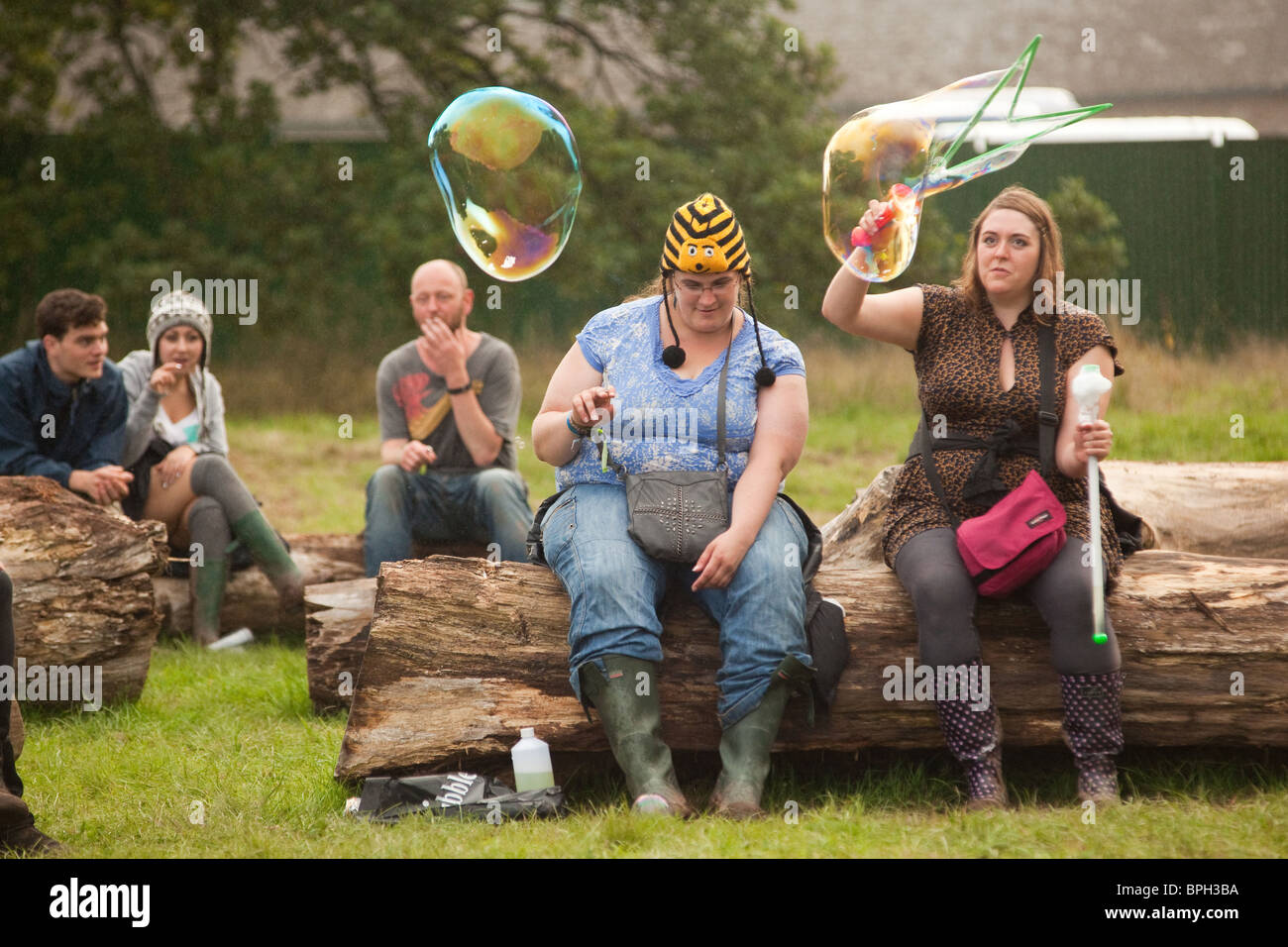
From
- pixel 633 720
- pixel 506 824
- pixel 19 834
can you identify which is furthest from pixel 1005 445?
pixel 19 834

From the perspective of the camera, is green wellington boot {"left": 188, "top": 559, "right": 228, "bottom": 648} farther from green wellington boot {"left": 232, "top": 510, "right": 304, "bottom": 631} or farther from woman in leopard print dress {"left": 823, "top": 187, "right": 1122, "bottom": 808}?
woman in leopard print dress {"left": 823, "top": 187, "right": 1122, "bottom": 808}

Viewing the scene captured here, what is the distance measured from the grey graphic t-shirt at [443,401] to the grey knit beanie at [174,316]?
39.7 inches

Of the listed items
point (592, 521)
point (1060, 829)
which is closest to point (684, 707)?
point (592, 521)

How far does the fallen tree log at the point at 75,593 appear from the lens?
507 centimetres

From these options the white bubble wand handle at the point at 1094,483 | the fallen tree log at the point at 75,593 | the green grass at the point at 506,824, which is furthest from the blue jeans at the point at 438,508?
the white bubble wand handle at the point at 1094,483

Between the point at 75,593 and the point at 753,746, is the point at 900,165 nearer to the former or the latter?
the point at 753,746

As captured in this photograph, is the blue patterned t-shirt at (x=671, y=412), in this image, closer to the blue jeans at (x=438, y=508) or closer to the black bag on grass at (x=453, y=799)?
the black bag on grass at (x=453, y=799)

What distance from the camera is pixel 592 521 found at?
405 centimetres

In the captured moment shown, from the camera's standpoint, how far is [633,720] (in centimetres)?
379

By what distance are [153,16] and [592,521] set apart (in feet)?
35.4

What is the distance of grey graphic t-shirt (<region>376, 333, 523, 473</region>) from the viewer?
615 cm

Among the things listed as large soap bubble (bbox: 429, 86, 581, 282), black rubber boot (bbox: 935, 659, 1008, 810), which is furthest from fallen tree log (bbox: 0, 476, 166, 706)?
black rubber boot (bbox: 935, 659, 1008, 810)

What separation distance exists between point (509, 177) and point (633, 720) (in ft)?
6.75

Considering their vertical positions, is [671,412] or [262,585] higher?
[671,412]
